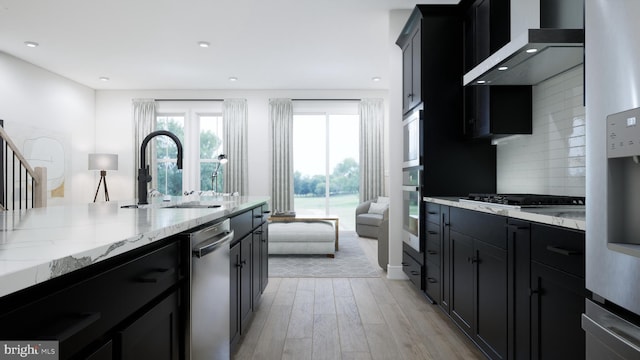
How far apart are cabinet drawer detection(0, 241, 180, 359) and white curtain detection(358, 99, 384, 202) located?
21.4 ft

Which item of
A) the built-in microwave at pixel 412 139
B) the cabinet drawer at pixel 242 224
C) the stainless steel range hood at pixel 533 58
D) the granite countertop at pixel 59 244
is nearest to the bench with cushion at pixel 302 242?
the built-in microwave at pixel 412 139

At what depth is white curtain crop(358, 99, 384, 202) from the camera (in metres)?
7.47

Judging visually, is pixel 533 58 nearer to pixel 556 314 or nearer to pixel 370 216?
pixel 556 314

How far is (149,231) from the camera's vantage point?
100cm

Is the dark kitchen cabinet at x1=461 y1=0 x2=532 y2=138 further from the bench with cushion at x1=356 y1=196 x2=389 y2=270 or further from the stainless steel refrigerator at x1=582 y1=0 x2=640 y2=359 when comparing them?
the bench with cushion at x1=356 y1=196 x2=389 y2=270

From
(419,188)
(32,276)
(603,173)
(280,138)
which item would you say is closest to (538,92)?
(419,188)

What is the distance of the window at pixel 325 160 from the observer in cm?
779

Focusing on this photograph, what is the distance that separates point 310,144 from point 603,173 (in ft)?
22.9

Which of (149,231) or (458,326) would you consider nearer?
(149,231)

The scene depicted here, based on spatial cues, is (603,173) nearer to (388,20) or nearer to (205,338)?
(205,338)

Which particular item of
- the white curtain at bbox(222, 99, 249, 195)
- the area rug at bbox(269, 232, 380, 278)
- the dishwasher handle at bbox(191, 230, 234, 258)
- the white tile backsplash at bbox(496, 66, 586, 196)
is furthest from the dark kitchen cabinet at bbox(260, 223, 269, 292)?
the white curtain at bbox(222, 99, 249, 195)

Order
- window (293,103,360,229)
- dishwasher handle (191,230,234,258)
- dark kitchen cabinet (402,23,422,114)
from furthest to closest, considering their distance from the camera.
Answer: window (293,103,360,229) < dark kitchen cabinet (402,23,422,114) < dishwasher handle (191,230,234,258)

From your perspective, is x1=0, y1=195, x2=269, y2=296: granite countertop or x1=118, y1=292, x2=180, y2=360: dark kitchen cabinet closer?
x1=0, y1=195, x2=269, y2=296: granite countertop

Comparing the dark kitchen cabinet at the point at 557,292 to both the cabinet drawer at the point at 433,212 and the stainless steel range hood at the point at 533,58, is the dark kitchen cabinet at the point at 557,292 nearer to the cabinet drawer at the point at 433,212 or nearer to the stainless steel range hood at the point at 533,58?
the stainless steel range hood at the point at 533,58
